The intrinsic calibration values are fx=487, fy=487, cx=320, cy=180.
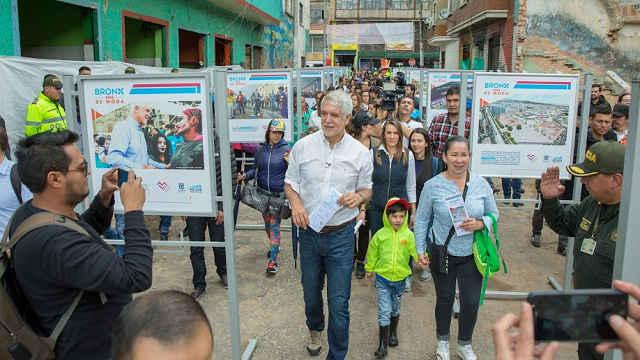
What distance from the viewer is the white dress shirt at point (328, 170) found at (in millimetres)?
3713

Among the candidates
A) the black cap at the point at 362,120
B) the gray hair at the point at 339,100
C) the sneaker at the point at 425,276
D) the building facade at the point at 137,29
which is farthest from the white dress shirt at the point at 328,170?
the building facade at the point at 137,29

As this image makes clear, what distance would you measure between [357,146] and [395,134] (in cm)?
152

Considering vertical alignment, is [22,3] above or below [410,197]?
above

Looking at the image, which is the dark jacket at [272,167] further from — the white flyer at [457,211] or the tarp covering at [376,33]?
the tarp covering at [376,33]

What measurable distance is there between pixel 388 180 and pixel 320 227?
1.87 m

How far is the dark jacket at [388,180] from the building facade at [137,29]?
689cm

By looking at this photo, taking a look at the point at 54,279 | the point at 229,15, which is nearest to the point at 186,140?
the point at 54,279

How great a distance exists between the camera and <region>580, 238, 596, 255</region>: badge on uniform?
9.18ft

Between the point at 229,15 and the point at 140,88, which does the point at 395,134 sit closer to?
the point at 140,88

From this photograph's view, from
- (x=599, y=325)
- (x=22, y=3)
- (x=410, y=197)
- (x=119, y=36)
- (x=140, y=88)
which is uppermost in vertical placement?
(x=22, y=3)

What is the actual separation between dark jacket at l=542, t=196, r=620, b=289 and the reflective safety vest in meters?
6.73

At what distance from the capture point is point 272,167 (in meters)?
5.81

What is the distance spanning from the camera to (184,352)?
4.13ft

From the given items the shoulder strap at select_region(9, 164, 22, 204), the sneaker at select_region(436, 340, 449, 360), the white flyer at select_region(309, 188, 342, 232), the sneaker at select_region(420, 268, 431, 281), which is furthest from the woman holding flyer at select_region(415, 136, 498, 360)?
the shoulder strap at select_region(9, 164, 22, 204)
